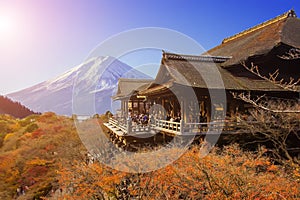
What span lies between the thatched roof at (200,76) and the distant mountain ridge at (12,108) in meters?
45.7

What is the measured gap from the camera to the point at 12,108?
46.7m

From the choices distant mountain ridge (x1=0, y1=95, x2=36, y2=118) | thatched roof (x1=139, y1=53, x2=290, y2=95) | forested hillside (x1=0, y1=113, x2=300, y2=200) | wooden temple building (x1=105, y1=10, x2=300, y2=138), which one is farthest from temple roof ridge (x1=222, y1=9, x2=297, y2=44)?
distant mountain ridge (x1=0, y1=95, x2=36, y2=118)

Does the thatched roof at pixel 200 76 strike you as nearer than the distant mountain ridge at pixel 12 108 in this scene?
Yes

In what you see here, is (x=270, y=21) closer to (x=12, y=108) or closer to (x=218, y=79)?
(x=218, y=79)

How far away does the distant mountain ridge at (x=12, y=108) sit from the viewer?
148 feet

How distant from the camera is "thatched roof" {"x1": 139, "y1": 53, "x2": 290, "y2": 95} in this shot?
Result: 9523 mm

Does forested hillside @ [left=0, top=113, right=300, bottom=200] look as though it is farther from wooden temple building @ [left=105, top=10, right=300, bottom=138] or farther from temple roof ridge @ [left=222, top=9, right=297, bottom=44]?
temple roof ridge @ [left=222, top=9, right=297, bottom=44]

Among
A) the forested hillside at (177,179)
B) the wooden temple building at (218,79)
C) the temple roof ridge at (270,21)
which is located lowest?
the forested hillside at (177,179)

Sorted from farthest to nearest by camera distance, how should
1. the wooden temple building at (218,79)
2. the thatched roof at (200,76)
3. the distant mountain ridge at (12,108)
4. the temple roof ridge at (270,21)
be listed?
the distant mountain ridge at (12,108) → the temple roof ridge at (270,21) → the wooden temple building at (218,79) → the thatched roof at (200,76)

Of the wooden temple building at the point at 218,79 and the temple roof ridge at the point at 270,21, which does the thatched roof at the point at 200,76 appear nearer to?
the wooden temple building at the point at 218,79

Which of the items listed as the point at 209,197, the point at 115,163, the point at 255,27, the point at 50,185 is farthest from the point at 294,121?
the point at 50,185

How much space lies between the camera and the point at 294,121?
30.4 feet

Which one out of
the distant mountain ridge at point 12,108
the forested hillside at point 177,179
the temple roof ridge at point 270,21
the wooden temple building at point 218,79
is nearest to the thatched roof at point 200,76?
the wooden temple building at point 218,79

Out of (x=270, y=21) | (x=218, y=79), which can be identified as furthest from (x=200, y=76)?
(x=270, y=21)
